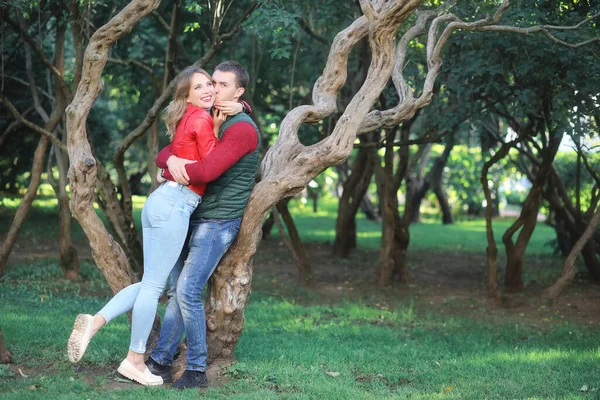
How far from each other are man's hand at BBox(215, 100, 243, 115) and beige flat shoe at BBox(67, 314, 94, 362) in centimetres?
153

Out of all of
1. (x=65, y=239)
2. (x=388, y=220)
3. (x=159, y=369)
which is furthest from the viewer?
(x=388, y=220)

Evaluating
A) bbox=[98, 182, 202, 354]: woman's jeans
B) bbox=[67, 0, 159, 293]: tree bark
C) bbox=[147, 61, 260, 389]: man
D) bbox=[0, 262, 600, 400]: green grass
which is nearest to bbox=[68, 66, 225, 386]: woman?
bbox=[98, 182, 202, 354]: woman's jeans

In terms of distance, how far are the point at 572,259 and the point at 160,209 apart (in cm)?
592

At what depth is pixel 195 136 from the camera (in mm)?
4918

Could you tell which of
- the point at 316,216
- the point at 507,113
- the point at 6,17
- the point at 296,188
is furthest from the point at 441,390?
the point at 316,216

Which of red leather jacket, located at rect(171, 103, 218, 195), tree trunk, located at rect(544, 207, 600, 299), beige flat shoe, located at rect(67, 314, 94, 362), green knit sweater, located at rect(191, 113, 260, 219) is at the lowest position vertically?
beige flat shoe, located at rect(67, 314, 94, 362)

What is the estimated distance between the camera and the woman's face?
498 centimetres

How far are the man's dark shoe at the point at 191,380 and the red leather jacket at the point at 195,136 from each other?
1.17 meters

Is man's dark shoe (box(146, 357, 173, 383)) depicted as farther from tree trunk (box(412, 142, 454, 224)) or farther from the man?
tree trunk (box(412, 142, 454, 224))

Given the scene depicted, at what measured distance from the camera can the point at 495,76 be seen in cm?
883

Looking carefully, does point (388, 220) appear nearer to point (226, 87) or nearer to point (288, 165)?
point (288, 165)

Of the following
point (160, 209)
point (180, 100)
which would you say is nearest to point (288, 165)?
point (180, 100)

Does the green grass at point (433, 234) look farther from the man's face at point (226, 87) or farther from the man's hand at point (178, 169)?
the man's hand at point (178, 169)

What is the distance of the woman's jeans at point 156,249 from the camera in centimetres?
481
